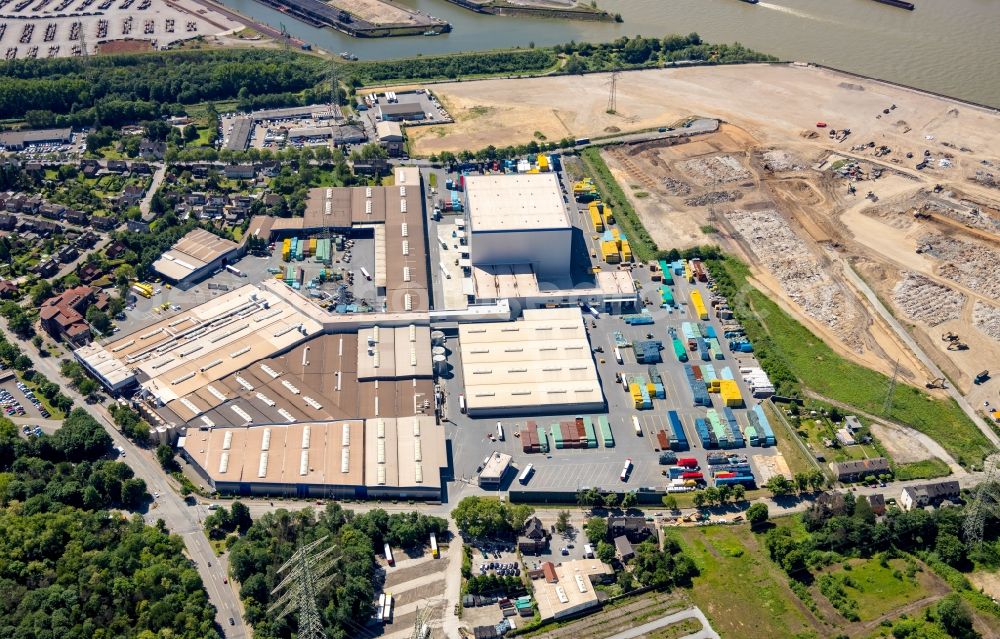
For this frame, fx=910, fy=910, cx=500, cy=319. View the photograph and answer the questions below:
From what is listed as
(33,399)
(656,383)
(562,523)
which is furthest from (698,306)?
(33,399)

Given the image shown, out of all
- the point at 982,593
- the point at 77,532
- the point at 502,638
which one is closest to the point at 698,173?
the point at 982,593

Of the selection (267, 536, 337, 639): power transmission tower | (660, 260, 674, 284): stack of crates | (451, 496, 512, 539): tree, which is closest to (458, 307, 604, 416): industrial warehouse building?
(451, 496, 512, 539): tree

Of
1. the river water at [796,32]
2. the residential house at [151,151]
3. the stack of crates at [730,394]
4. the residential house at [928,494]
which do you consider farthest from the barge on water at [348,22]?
the residential house at [928,494]

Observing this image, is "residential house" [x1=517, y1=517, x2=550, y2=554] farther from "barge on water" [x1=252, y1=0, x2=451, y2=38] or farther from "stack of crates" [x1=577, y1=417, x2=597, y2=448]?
"barge on water" [x1=252, y1=0, x2=451, y2=38]

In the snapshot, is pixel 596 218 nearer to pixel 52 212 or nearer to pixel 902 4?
pixel 52 212

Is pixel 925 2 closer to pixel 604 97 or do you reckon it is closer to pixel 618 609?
pixel 604 97

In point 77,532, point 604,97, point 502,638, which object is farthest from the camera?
point 604,97

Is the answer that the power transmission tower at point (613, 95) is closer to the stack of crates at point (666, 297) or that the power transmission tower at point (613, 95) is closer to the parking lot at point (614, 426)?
the stack of crates at point (666, 297)
